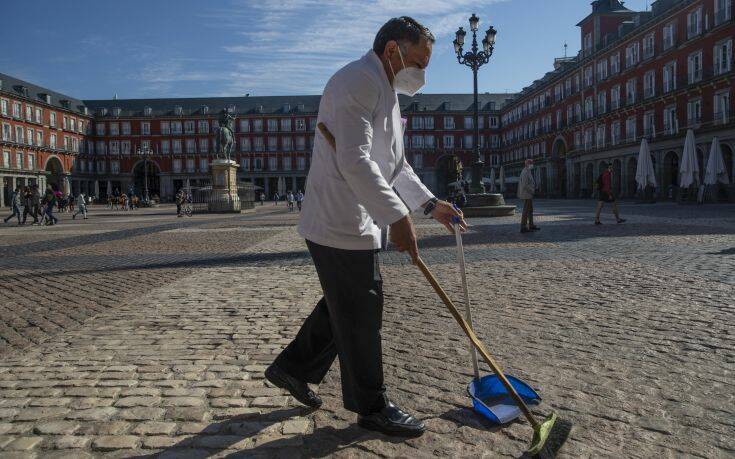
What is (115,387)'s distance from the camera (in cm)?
306

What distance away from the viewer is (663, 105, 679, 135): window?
1457 inches

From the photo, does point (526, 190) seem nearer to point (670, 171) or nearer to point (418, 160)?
point (670, 171)

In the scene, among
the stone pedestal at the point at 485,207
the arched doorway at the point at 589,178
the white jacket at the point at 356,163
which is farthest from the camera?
the arched doorway at the point at 589,178

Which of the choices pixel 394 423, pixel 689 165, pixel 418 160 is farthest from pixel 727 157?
pixel 418 160

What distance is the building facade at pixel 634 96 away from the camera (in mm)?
32938

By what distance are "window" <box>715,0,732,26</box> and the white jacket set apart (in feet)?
122

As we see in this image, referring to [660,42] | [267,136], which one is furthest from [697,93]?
[267,136]

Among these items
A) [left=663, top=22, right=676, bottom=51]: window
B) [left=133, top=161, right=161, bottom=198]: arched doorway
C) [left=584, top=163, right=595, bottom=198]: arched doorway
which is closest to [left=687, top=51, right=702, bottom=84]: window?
[left=663, top=22, right=676, bottom=51]: window

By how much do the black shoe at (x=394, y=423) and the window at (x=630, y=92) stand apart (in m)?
45.9

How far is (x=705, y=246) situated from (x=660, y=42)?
3592 centimetres

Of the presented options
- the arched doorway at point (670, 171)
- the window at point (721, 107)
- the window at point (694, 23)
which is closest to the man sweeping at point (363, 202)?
the window at point (721, 107)

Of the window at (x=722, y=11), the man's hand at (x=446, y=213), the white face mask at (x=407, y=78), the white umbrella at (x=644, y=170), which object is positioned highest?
the window at (x=722, y=11)

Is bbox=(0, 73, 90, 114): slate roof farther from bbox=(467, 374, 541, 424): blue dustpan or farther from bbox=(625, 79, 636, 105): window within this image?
bbox=(467, 374, 541, 424): blue dustpan

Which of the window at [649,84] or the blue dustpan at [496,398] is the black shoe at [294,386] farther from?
the window at [649,84]
